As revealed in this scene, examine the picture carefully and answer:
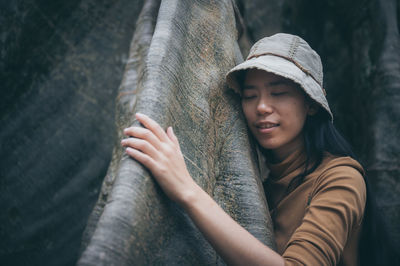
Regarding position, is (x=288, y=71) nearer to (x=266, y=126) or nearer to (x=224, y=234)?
(x=266, y=126)

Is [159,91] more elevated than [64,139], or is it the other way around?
[159,91]

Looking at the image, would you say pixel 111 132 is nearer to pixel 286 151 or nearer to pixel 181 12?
pixel 181 12

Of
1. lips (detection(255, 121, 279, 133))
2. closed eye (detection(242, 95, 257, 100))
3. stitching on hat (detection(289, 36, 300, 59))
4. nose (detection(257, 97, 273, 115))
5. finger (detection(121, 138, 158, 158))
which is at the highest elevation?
stitching on hat (detection(289, 36, 300, 59))

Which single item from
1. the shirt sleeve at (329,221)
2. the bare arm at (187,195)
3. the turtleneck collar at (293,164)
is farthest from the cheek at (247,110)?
the bare arm at (187,195)

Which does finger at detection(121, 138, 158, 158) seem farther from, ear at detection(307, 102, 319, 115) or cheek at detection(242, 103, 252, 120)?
ear at detection(307, 102, 319, 115)

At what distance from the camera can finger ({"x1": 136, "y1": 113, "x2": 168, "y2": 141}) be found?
97 centimetres

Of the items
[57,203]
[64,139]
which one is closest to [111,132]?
[64,139]

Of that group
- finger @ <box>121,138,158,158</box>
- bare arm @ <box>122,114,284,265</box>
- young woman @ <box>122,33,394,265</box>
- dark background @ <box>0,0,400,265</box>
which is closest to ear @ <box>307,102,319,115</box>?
young woman @ <box>122,33,394,265</box>

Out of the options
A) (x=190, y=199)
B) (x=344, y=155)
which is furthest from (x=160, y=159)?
(x=344, y=155)

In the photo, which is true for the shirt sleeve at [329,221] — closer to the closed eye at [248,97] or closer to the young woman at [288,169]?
the young woman at [288,169]

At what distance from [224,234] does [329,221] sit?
1.34 feet

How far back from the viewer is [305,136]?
149 cm

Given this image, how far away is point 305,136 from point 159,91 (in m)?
0.82

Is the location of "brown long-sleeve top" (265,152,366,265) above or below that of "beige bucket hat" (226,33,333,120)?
below
